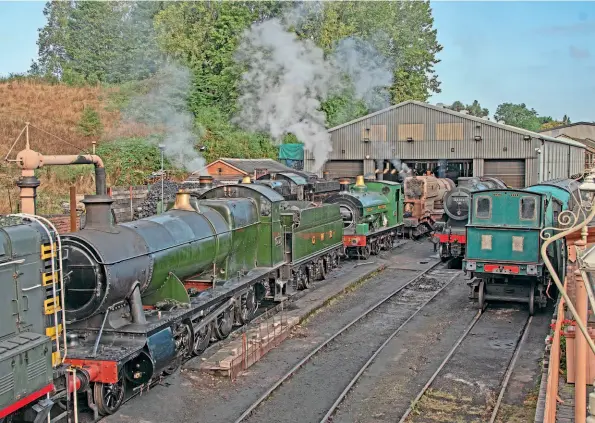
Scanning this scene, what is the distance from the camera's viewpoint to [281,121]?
3656 cm

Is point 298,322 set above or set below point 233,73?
below

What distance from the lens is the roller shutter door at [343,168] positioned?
3953cm

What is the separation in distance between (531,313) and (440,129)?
22840 mm

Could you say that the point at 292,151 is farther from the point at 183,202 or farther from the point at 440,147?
the point at 183,202

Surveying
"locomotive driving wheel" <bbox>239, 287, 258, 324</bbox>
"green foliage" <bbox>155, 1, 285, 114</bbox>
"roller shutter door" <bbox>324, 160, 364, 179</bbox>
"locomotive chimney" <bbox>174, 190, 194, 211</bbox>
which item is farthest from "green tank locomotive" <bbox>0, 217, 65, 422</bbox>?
"roller shutter door" <bbox>324, 160, 364, 179</bbox>

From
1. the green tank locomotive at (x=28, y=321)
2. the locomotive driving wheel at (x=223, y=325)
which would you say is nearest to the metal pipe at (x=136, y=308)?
the green tank locomotive at (x=28, y=321)

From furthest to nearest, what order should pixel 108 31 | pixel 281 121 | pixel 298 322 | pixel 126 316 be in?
1. pixel 108 31
2. pixel 281 121
3. pixel 298 322
4. pixel 126 316

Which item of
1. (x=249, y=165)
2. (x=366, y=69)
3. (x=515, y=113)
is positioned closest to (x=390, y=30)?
(x=366, y=69)

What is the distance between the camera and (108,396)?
9609mm

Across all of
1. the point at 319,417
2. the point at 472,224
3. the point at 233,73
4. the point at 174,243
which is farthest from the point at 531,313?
the point at 233,73

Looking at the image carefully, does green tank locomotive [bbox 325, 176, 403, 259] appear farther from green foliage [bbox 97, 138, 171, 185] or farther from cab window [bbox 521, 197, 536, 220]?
green foliage [bbox 97, 138, 171, 185]

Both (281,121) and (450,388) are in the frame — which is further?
(281,121)

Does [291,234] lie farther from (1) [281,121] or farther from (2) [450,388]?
(1) [281,121]

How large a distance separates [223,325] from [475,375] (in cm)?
516
